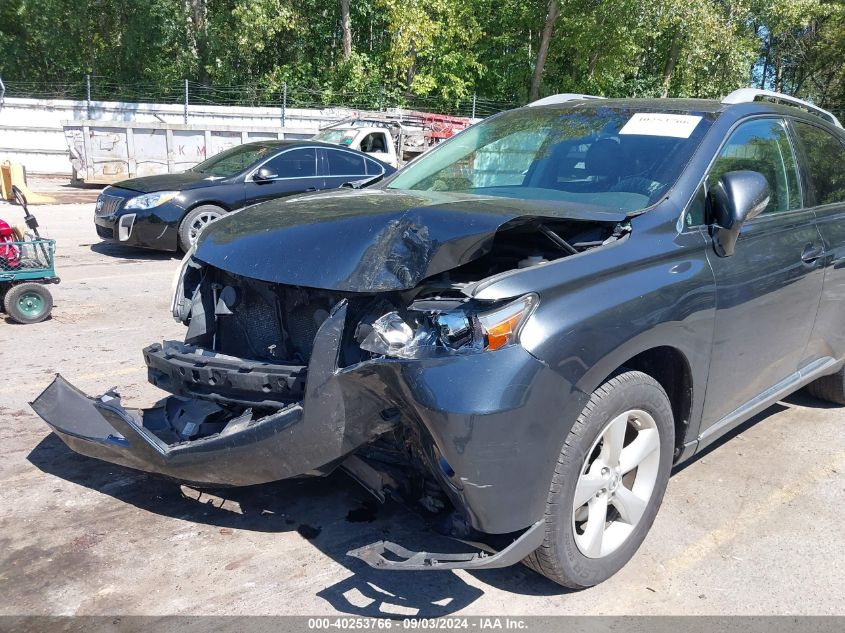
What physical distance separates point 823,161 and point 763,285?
1.36 metres

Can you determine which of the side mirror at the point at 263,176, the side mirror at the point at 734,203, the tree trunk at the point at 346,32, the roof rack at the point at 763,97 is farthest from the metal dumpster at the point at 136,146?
the side mirror at the point at 734,203

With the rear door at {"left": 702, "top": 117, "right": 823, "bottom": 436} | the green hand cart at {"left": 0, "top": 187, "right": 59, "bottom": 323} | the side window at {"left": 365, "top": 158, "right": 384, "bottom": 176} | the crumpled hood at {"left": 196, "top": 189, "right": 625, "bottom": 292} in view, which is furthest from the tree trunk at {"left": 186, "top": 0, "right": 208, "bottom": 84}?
the rear door at {"left": 702, "top": 117, "right": 823, "bottom": 436}

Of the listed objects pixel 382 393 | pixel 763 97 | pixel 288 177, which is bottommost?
pixel 382 393

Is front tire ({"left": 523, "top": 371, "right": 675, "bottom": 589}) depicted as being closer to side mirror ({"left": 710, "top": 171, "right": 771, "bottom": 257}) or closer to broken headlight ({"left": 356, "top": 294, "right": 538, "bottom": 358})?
broken headlight ({"left": 356, "top": 294, "right": 538, "bottom": 358})

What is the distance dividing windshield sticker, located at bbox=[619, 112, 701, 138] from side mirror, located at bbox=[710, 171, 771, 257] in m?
0.44

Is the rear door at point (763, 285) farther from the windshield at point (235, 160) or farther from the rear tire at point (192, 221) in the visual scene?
the windshield at point (235, 160)

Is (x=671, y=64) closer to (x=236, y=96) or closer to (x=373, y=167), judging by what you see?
(x=236, y=96)

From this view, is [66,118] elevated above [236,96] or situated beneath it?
situated beneath

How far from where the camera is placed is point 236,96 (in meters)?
29.2

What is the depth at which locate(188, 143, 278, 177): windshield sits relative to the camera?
35.8 feet

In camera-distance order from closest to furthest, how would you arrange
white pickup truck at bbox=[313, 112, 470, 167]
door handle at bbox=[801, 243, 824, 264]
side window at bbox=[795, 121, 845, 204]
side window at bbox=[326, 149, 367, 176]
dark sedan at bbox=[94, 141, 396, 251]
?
door handle at bbox=[801, 243, 824, 264], side window at bbox=[795, 121, 845, 204], dark sedan at bbox=[94, 141, 396, 251], side window at bbox=[326, 149, 367, 176], white pickup truck at bbox=[313, 112, 470, 167]

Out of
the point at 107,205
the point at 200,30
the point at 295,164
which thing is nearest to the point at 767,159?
the point at 295,164

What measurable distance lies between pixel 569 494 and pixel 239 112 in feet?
86.9

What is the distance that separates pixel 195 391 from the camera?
3170 mm
